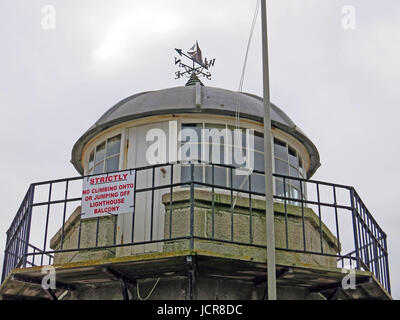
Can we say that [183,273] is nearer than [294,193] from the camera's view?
Yes

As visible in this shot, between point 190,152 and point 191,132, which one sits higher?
point 191,132

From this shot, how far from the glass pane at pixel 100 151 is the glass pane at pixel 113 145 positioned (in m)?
0.18

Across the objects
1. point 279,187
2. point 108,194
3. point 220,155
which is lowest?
point 108,194

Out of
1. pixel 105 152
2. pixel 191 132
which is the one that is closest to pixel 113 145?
pixel 105 152

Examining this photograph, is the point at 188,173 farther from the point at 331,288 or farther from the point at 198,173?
the point at 331,288

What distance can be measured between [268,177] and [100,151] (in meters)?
5.14

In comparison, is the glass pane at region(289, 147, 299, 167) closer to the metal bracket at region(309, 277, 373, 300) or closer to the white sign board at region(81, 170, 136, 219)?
the metal bracket at region(309, 277, 373, 300)

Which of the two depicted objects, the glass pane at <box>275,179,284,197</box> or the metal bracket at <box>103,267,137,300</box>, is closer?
the metal bracket at <box>103,267,137,300</box>

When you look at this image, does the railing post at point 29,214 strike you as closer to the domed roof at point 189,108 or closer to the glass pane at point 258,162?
the domed roof at point 189,108

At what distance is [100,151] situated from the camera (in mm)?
15539

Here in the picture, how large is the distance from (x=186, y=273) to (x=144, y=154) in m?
2.88

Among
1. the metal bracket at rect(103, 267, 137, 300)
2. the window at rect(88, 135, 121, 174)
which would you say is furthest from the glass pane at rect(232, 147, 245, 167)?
the metal bracket at rect(103, 267, 137, 300)

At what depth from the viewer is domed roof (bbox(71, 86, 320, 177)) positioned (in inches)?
579
